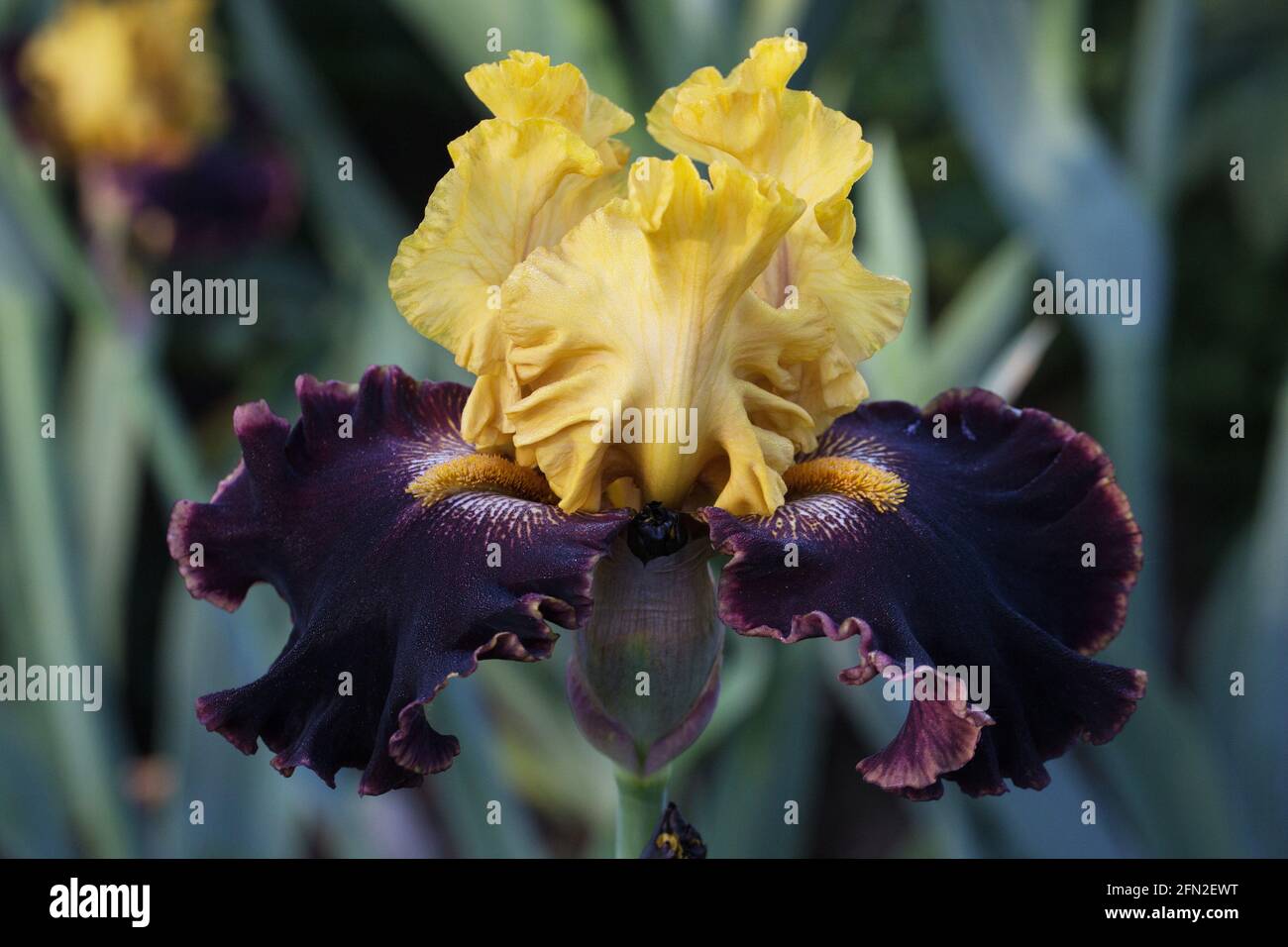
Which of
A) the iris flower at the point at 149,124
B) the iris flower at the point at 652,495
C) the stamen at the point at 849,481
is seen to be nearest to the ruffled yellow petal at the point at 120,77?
the iris flower at the point at 149,124

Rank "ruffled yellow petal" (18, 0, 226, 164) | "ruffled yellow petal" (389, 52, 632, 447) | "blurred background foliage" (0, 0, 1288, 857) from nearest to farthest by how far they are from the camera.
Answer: "ruffled yellow petal" (389, 52, 632, 447), "blurred background foliage" (0, 0, 1288, 857), "ruffled yellow petal" (18, 0, 226, 164)

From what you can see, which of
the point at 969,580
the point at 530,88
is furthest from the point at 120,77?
the point at 969,580

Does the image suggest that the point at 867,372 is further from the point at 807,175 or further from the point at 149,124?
the point at 149,124

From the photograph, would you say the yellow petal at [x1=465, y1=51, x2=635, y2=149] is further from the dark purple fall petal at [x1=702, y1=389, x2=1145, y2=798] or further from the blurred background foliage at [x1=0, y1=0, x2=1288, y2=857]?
the blurred background foliage at [x1=0, y1=0, x2=1288, y2=857]

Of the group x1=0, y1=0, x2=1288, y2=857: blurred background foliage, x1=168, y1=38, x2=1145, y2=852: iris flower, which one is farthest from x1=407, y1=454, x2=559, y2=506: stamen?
x1=0, y1=0, x2=1288, y2=857: blurred background foliage

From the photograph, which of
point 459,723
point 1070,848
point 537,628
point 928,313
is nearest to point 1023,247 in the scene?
point 1070,848
